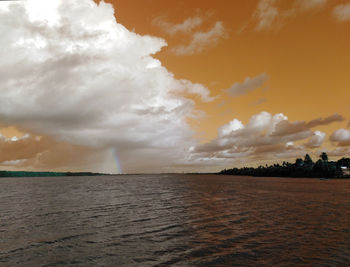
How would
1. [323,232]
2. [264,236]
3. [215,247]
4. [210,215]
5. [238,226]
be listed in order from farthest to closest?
1. [210,215]
2. [238,226]
3. [323,232]
4. [264,236]
5. [215,247]

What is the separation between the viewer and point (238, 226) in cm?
3191

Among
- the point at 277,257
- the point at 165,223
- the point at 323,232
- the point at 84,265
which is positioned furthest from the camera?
the point at 165,223

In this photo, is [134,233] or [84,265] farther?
[134,233]

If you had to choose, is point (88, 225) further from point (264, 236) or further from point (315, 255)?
point (315, 255)

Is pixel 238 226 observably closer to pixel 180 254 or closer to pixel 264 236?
pixel 264 236

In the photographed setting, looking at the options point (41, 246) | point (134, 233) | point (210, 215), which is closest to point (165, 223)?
point (134, 233)

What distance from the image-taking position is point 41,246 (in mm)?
23891

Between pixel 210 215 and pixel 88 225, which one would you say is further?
pixel 210 215

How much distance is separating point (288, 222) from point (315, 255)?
48.7 ft

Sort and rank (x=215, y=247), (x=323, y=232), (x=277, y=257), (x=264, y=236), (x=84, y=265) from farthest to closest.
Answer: (x=323, y=232) → (x=264, y=236) → (x=215, y=247) → (x=277, y=257) → (x=84, y=265)

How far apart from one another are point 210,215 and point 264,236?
14.0 metres

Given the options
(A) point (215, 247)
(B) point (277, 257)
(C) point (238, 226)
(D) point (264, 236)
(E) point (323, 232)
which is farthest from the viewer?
(C) point (238, 226)

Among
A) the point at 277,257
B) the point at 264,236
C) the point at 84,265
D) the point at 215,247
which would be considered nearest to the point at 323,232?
the point at 264,236

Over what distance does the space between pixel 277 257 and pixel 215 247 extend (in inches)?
222
